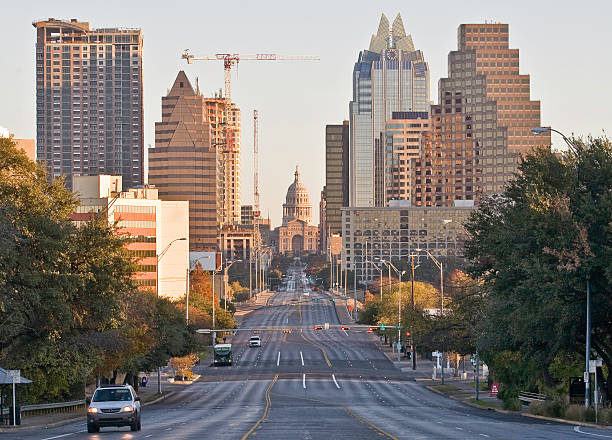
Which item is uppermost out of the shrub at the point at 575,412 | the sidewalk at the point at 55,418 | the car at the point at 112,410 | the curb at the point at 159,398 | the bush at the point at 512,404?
the car at the point at 112,410

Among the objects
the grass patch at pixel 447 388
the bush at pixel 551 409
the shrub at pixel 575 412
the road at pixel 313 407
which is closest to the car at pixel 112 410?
the road at pixel 313 407

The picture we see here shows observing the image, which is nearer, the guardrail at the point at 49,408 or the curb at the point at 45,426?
the curb at the point at 45,426

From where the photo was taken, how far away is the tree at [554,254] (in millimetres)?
46719

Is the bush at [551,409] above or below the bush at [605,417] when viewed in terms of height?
below

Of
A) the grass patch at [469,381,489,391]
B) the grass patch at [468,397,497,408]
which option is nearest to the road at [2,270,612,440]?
the grass patch at [468,397,497,408]

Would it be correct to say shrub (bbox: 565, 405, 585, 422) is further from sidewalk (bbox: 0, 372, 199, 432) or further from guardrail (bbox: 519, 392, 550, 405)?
sidewalk (bbox: 0, 372, 199, 432)

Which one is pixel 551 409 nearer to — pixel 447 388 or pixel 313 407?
pixel 313 407

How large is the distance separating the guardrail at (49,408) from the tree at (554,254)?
22075 mm

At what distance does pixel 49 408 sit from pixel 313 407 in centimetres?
1422

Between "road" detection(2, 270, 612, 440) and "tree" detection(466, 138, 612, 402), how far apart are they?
14.6ft

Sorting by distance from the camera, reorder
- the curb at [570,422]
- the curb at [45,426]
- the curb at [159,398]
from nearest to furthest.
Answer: the curb at [570,422] → the curb at [45,426] → the curb at [159,398]

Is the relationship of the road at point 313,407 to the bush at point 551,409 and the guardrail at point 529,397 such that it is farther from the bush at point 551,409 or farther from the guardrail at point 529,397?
the guardrail at point 529,397

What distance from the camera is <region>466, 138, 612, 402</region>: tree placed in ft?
153

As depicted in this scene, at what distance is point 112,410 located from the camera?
37031 millimetres
